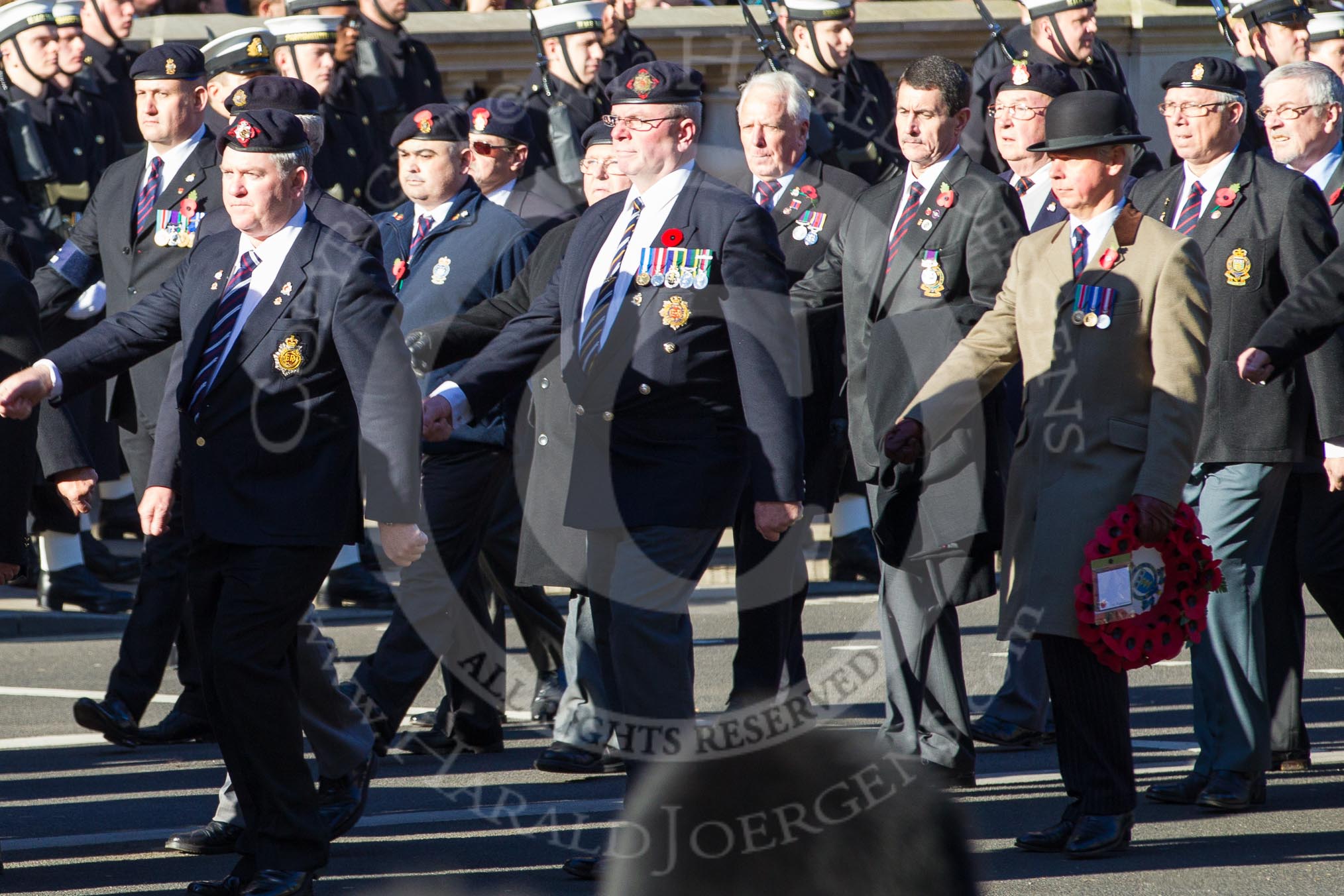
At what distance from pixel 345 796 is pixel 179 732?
193 centimetres

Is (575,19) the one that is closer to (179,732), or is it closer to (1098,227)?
(179,732)

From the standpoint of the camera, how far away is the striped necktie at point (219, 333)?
5.42 metres

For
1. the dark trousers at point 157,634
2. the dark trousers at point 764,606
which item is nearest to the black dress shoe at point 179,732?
the dark trousers at point 157,634

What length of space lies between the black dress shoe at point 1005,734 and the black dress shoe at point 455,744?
1698 millimetres

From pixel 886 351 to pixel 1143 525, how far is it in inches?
64.0

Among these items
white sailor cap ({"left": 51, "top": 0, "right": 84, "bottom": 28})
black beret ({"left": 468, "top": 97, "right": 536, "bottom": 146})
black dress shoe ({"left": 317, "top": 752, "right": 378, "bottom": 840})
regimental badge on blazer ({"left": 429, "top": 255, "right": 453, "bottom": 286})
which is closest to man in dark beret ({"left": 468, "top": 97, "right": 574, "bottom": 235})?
black beret ({"left": 468, "top": 97, "right": 536, "bottom": 146})

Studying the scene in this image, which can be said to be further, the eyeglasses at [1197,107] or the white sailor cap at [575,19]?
the white sailor cap at [575,19]

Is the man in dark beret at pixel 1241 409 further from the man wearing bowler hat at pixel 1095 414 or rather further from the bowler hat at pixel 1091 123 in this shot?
the bowler hat at pixel 1091 123

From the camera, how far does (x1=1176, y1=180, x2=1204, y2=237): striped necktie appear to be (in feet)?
21.5

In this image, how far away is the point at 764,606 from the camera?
7.06 m

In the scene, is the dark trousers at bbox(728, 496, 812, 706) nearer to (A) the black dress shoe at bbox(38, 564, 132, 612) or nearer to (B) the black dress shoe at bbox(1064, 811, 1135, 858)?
(B) the black dress shoe at bbox(1064, 811, 1135, 858)

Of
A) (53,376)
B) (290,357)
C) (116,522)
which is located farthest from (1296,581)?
(116,522)

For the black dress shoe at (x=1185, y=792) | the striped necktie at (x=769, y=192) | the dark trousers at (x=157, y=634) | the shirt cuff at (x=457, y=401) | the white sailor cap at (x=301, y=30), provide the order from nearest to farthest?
1. the shirt cuff at (x=457, y=401)
2. the black dress shoe at (x=1185, y=792)
3. the dark trousers at (x=157, y=634)
4. the striped necktie at (x=769, y=192)
5. the white sailor cap at (x=301, y=30)

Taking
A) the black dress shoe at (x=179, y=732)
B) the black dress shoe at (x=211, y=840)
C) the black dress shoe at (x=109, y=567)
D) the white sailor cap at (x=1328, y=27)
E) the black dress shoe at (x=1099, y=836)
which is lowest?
the black dress shoe at (x=109, y=567)
